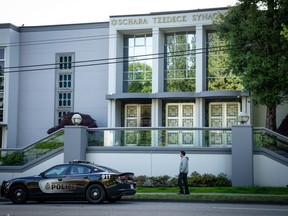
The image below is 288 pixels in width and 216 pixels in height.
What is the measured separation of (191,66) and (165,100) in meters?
2.94

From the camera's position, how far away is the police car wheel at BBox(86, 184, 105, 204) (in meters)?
18.0

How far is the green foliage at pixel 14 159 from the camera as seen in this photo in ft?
84.5

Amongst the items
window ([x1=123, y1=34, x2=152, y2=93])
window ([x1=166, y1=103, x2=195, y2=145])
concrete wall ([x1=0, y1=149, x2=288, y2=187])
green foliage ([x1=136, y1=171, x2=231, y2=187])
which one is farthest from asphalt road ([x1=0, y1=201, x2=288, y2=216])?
window ([x1=123, y1=34, x2=152, y2=93])

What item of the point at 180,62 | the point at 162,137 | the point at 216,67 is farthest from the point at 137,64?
the point at 162,137

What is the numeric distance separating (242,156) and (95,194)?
819 cm

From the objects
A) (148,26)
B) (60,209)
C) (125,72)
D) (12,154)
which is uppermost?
(148,26)

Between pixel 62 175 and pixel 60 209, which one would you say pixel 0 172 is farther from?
pixel 60 209

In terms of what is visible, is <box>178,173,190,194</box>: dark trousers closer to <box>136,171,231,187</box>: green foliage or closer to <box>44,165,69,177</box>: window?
<box>136,171,231,187</box>: green foliage

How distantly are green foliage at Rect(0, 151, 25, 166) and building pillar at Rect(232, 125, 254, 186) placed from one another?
1015 cm

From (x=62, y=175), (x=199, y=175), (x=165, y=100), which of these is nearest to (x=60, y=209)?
(x=62, y=175)

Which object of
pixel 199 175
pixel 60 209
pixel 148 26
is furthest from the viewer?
pixel 148 26

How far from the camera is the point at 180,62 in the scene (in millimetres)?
36875

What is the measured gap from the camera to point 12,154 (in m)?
25.9

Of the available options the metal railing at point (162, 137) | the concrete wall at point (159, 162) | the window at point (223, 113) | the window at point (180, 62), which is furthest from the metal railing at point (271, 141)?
the window at point (180, 62)
